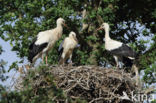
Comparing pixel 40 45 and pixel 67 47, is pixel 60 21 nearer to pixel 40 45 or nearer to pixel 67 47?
pixel 67 47

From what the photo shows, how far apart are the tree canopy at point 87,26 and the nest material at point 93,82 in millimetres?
2308

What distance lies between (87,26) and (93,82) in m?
4.35

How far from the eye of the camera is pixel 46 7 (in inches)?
487

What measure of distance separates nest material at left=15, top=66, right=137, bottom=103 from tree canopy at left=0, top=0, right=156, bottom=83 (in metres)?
2.31

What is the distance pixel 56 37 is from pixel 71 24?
153 cm

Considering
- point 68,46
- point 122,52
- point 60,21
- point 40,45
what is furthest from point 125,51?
point 40,45

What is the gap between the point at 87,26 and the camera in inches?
486

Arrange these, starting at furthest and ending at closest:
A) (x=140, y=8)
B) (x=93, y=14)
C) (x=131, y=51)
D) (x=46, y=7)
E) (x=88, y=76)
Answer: (x=46, y=7) → (x=93, y=14) → (x=131, y=51) → (x=88, y=76) → (x=140, y=8)

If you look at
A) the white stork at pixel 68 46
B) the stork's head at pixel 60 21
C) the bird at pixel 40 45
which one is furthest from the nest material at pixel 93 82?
the stork's head at pixel 60 21

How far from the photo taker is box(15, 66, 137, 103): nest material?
26.6 feet

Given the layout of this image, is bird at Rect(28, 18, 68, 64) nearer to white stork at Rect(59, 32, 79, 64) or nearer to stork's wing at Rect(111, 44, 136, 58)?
white stork at Rect(59, 32, 79, 64)

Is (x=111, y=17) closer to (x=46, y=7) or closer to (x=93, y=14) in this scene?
(x=93, y=14)

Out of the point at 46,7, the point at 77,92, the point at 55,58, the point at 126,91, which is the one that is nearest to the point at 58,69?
the point at 77,92

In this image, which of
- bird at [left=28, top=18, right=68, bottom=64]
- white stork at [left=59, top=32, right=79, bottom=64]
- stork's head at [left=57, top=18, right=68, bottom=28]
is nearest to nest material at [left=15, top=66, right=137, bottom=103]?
bird at [left=28, top=18, right=68, bottom=64]
